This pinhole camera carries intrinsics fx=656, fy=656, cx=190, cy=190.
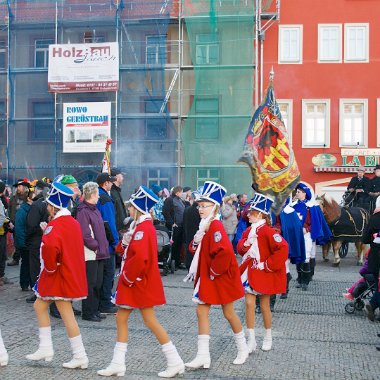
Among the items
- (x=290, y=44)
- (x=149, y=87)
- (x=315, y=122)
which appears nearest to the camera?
(x=149, y=87)

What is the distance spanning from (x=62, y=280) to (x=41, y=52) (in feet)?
79.6

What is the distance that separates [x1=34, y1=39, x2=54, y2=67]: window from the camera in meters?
28.7

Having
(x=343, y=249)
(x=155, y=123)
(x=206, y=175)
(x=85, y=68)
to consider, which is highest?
(x=85, y=68)

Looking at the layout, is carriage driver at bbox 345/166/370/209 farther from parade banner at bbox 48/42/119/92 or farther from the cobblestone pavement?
parade banner at bbox 48/42/119/92

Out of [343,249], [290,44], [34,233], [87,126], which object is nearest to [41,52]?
[87,126]

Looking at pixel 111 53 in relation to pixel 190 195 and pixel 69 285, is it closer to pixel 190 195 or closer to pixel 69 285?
pixel 190 195

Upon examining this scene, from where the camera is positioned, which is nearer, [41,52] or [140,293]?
[140,293]

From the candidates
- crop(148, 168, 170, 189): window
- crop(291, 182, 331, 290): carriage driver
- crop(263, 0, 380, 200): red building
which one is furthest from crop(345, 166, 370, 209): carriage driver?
crop(148, 168, 170, 189): window

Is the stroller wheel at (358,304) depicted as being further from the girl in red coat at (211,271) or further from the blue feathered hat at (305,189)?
the girl in red coat at (211,271)

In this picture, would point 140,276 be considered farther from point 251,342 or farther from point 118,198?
point 118,198

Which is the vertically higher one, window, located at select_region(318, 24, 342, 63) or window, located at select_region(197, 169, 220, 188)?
window, located at select_region(318, 24, 342, 63)

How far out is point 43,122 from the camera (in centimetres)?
2830

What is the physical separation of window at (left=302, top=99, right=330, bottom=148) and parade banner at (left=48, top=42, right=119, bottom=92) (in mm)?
8319

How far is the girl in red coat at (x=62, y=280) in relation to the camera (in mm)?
6191
